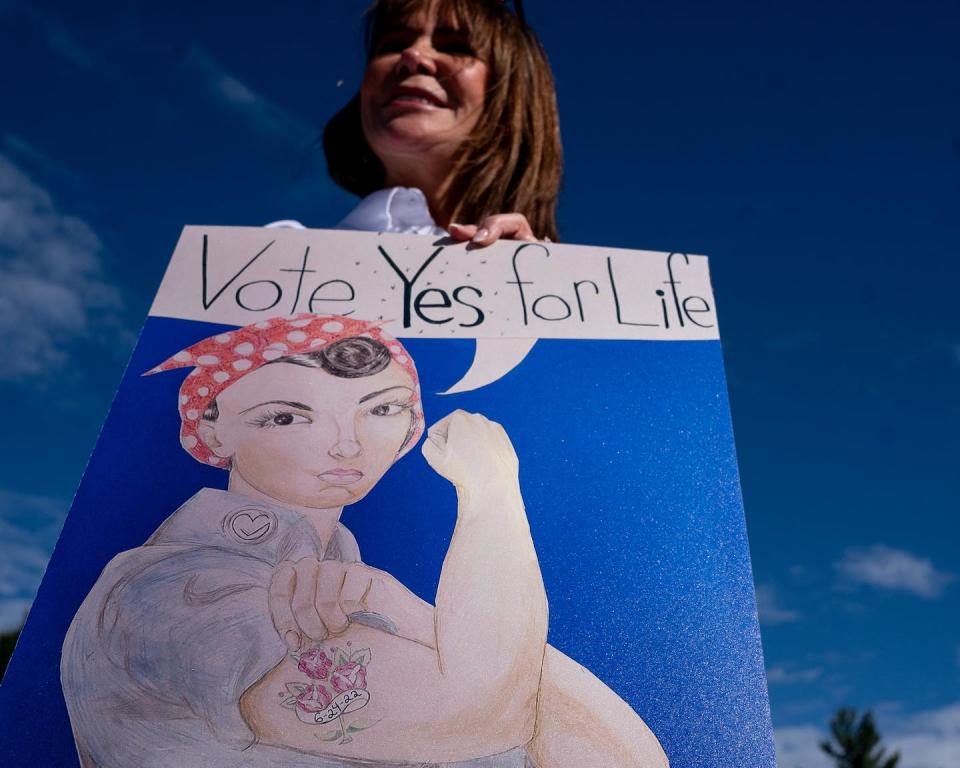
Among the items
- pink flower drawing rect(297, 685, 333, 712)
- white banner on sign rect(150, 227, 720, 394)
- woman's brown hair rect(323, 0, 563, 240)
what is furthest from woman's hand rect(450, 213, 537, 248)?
pink flower drawing rect(297, 685, 333, 712)

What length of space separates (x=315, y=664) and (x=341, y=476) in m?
0.22

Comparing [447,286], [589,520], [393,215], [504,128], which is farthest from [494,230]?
[589,520]

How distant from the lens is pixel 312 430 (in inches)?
38.5

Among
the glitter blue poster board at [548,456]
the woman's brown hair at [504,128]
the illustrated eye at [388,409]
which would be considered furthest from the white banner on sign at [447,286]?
the woman's brown hair at [504,128]

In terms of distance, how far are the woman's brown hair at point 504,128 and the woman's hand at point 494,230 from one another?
0.15 m

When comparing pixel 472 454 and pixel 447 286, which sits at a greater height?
pixel 447 286

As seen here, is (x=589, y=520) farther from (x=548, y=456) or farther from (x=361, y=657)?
(x=361, y=657)

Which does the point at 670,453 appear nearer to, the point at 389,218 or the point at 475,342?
the point at 475,342

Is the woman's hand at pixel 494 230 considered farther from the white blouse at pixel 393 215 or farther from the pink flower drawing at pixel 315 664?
the pink flower drawing at pixel 315 664

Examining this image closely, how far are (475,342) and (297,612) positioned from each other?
0.40 meters

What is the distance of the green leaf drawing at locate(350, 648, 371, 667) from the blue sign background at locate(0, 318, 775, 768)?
84 mm

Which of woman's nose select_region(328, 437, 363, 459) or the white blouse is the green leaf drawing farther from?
the white blouse

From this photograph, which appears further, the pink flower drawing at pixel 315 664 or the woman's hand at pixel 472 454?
the woman's hand at pixel 472 454

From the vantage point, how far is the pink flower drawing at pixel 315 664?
2.61 ft
